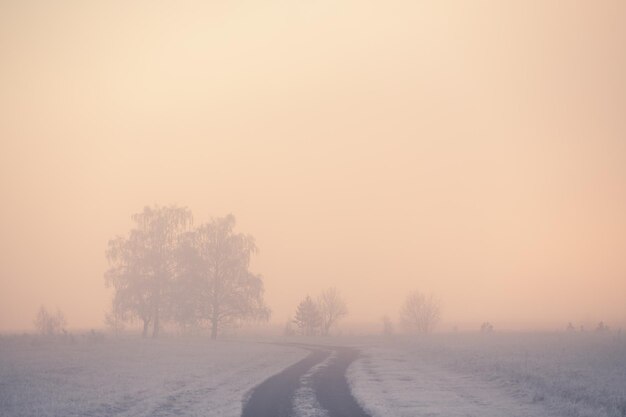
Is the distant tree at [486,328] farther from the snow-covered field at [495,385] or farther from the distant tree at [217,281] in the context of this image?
the snow-covered field at [495,385]

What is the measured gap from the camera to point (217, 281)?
6862 centimetres

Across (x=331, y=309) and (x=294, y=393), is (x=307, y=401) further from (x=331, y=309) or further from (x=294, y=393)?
(x=331, y=309)

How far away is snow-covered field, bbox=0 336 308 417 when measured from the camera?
1927cm

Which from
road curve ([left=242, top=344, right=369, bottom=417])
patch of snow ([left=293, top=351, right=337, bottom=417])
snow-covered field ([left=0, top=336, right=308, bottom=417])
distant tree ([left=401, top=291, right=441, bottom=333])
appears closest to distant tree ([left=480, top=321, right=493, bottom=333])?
distant tree ([left=401, top=291, right=441, bottom=333])

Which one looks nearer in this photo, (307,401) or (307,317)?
(307,401)

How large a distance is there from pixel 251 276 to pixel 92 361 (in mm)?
35332

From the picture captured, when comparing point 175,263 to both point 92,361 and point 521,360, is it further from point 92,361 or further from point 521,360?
point 521,360

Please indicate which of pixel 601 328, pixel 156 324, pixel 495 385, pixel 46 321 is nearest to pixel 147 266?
pixel 156 324

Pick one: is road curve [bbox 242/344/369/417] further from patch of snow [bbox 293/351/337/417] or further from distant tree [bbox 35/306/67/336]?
distant tree [bbox 35/306/67/336]

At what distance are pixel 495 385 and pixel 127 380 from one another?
1882 cm

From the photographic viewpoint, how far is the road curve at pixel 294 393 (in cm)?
1825

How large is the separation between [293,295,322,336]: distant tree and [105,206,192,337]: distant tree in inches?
1265

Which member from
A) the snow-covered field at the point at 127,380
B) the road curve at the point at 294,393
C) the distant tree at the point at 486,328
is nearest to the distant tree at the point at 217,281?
the snow-covered field at the point at 127,380

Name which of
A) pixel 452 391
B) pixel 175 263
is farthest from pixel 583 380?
pixel 175 263
